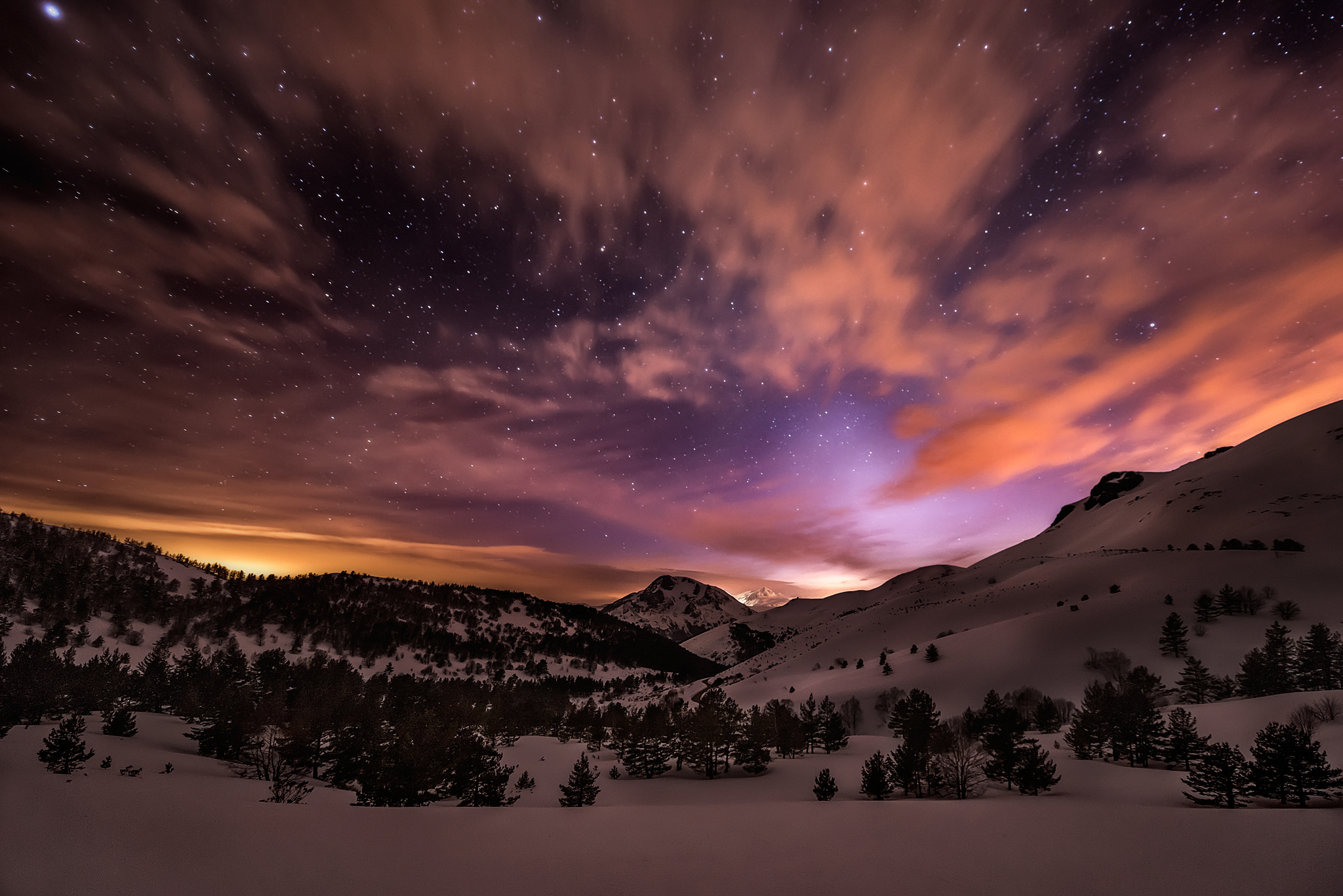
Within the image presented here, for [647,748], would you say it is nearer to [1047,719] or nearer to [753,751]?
[753,751]

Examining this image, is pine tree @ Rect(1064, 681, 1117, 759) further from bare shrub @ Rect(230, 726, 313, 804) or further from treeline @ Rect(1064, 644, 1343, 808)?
bare shrub @ Rect(230, 726, 313, 804)

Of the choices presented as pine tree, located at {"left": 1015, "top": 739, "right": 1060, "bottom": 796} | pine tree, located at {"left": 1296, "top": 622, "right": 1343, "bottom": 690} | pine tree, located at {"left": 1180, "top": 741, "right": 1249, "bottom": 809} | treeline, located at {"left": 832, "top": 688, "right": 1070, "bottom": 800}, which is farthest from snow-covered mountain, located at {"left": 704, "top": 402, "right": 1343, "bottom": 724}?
pine tree, located at {"left": 1180, "top": 741, "right": 1249, "bottom": 809}

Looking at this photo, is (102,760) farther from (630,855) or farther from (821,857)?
(821,857)

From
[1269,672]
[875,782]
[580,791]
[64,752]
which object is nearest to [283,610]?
[64,752]

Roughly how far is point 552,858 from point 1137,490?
245965mm

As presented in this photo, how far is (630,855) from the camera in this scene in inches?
480

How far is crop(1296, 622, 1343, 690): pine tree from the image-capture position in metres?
38.5

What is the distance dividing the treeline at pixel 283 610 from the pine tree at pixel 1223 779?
115176mm

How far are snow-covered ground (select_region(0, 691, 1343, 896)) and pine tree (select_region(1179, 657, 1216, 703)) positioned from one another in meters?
33.9

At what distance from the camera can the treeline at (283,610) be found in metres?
81.9

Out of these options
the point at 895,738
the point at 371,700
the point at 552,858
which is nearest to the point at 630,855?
the point at 552,858

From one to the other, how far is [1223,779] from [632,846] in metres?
23.4

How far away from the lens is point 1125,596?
6256 cm

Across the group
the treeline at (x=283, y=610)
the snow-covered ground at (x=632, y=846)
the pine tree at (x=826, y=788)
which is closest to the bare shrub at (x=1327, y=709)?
the snow-covered ground at (x=632, y=846)
